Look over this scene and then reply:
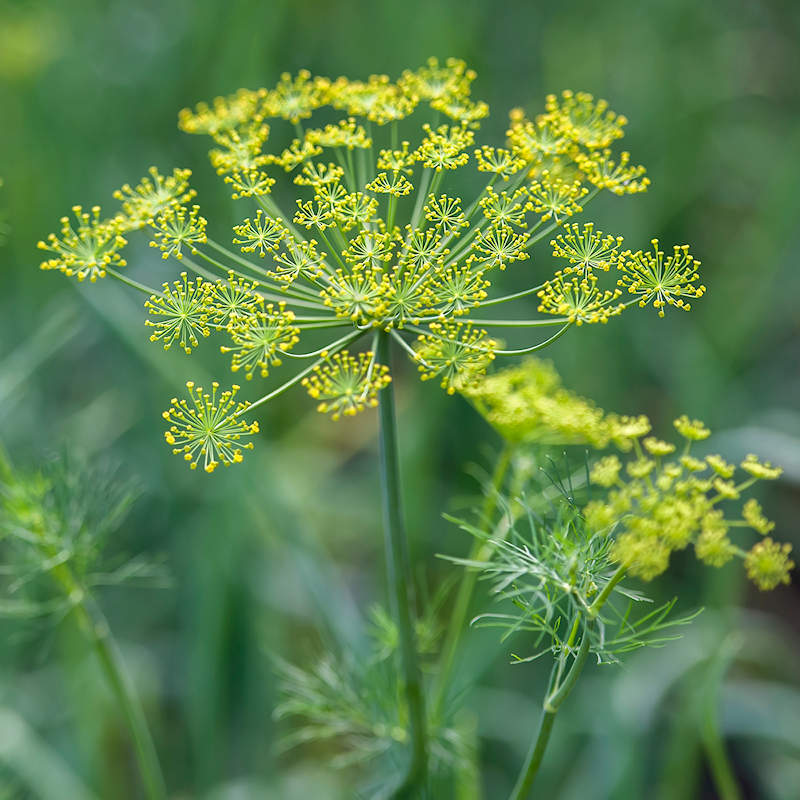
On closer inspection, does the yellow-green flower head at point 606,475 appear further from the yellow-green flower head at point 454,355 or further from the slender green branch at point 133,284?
the slender green branch at point 133,284

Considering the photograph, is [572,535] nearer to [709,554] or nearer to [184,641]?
[709,554]

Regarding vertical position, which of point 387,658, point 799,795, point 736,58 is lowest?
point 799,795

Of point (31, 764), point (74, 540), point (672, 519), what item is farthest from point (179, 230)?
point (31, 764)

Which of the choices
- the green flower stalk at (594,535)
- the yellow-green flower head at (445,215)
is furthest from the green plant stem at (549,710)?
the yellow-green flower head at (445,215)

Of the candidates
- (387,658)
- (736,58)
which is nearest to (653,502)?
(387,658)

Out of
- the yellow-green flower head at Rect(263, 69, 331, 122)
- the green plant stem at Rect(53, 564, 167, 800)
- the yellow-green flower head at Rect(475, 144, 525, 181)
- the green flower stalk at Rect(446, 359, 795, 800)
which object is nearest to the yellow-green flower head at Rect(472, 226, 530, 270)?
the yellow-green flower head at Rect(475, 144, 525, 181)

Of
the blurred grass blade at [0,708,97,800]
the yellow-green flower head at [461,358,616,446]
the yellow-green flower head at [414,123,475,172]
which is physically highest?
the yellow-green flower head at [414,123,475,172]

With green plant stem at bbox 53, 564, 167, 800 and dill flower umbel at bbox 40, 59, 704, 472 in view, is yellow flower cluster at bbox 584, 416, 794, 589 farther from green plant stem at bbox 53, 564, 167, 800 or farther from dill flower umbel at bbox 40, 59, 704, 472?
green plant stem at bbox 53, 564, 167, 800
